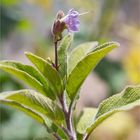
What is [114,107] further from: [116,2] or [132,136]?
[132,136]

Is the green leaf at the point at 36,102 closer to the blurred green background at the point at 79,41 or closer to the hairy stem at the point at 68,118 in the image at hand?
the hairy stem at the point at 68,118

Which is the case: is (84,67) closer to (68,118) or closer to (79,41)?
(68,118)

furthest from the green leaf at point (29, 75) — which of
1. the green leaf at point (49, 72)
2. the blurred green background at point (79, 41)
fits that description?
the blurred green background at point (79, 41)

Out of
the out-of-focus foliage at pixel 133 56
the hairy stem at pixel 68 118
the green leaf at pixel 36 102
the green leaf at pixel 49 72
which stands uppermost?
the green leaf at pixel 49 72

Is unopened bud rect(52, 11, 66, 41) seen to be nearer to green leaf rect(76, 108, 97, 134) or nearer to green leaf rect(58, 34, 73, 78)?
green leaf rect(58, 34, 73, 78)

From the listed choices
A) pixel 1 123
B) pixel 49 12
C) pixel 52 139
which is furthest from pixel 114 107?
pixel 49 12

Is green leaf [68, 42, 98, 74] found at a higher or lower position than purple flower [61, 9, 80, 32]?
lower

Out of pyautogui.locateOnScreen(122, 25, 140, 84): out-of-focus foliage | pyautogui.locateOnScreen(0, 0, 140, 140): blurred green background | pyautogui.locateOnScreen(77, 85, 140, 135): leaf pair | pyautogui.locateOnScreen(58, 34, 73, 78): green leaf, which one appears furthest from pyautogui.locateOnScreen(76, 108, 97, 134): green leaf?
pyautogui.locateOnScreen(122, 25, 140, 84): out-of-focus foliage

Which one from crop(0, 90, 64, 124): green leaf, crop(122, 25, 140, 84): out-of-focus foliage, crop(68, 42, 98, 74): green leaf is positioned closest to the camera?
crop(0, 90, 64, 124): green leaf
